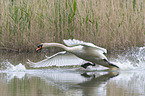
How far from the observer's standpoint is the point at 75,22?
1125 centimetres

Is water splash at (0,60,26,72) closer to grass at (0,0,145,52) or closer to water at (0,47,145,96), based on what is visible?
water at (0,47,145,96)

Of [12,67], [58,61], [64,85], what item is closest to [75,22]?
[58,61]

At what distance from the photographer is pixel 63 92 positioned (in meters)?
5.19

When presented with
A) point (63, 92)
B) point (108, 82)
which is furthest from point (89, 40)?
point (63, 92)

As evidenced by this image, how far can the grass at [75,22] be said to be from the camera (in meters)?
11.2

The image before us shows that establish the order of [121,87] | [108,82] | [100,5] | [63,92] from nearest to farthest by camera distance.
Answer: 1. [63,92]
2. [121,87]
3. [108,82]
4. [100,5]

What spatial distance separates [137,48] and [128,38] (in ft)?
1.35

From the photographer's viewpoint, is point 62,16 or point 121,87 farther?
point 62,16

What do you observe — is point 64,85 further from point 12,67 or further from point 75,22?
point 75,22

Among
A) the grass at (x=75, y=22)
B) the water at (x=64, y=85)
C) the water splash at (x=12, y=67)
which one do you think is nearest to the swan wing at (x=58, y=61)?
the water at (x=64, y=85)

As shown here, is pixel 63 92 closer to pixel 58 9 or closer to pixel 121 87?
pixel 121 87

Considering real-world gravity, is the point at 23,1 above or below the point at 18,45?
above

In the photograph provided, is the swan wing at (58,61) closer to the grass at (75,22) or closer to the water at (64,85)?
the water at (64,85)

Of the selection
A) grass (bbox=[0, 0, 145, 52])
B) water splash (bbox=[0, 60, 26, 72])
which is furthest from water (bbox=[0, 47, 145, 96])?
grass (bbox=[0, 0, 145, 52])
